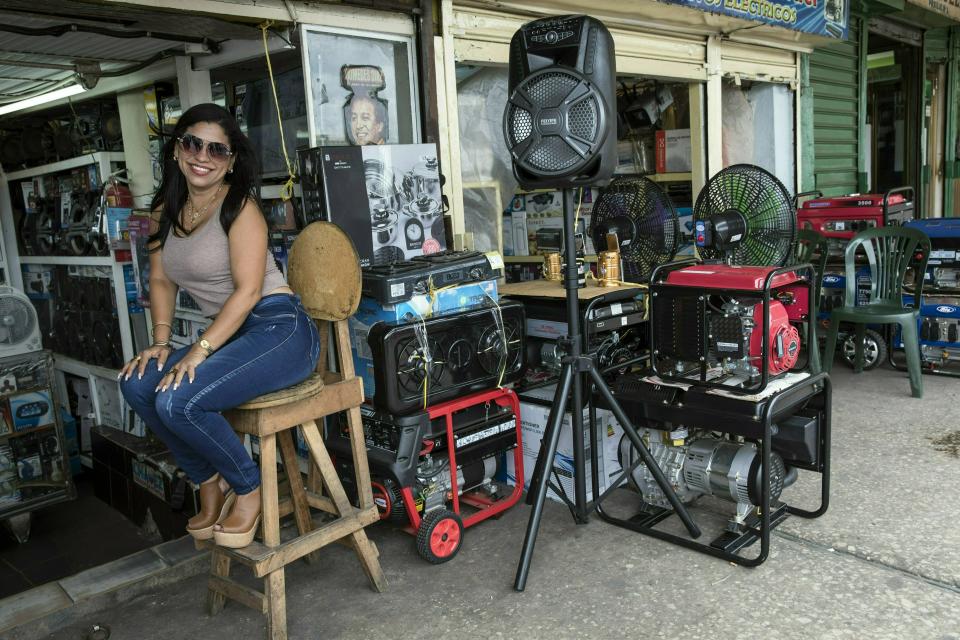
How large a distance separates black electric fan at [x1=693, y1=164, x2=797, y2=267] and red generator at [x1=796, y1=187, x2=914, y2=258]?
2.48 metres

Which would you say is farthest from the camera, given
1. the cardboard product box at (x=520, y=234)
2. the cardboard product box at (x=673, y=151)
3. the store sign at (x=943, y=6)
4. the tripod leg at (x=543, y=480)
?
the store sign at (x=943, y=6)

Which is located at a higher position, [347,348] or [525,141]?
[525,141]

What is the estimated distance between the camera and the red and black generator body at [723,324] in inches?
112

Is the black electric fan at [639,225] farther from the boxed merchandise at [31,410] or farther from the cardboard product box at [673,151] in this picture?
the boxed merchandise at [31,410]

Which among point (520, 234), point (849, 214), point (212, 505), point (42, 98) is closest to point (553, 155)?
point (212, 505)

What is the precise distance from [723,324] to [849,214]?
349cm

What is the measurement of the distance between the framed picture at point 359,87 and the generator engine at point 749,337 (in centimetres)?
183

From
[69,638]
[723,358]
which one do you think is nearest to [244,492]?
[69,638]

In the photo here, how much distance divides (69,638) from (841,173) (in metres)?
7.74

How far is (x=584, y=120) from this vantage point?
2.76 meters

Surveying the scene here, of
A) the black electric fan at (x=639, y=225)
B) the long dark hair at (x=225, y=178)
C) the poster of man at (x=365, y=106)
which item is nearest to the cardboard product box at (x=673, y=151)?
the black electric fan at (x=639, y=225)

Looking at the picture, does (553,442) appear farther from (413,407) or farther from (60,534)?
(60,534)

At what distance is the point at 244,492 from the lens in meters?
2.51

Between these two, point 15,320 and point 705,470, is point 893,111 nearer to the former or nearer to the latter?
point 705,470
